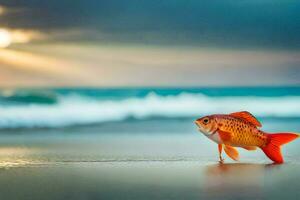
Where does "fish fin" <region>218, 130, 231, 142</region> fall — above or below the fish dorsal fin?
below

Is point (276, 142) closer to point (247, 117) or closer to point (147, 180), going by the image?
point (247, 117)

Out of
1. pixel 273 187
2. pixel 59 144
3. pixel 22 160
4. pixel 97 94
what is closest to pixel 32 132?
pixel 59 144

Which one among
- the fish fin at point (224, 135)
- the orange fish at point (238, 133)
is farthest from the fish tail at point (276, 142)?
the fish fin at point (224, 135)

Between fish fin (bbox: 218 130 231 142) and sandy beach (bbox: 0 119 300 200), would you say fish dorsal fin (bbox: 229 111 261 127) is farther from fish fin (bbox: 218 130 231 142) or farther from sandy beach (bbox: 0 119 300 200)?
sandy beach (bbox: 0 119 300 200)

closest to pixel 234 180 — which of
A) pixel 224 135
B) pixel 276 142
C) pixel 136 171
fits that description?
pixel 224 135

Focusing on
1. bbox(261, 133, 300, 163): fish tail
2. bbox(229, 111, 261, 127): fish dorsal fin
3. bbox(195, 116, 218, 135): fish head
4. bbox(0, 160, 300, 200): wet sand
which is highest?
bbox(229, 111, 261, 127): fish dorsal fin

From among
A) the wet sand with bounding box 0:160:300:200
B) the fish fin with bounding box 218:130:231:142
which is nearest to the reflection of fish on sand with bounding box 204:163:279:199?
the wet sand with bounding box 0:160:300:200

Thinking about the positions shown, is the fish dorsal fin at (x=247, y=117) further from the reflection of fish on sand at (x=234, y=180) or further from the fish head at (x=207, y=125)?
the reflection of fish on sand at (x=234, y=180)
